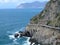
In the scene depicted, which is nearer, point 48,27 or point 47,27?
point 48,27

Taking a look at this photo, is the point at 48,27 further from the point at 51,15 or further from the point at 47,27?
the point at 51,15

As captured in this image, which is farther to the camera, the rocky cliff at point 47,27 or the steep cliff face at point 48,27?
the steep cliff face at point 48,27

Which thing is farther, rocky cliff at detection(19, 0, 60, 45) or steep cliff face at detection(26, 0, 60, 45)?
steep cliff face at detection(26, 0, 60, 45)

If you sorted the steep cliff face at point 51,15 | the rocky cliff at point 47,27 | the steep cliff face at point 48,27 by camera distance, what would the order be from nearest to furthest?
the rocky cliff at point 47,27
the steep cliff face at point 48,27
the steep cliff face at point 51,15

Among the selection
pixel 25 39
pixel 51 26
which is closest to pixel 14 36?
pixel 25 39

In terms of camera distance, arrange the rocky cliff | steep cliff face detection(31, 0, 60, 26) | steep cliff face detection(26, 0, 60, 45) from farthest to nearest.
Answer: steep cliff face detection(31, 0, 60, 26) → steep cliff face detection(26, 0, 60, 45) → the rocky cliff

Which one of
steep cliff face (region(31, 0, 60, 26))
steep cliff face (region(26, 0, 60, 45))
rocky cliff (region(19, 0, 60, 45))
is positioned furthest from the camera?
steep cliff face (region(31, 0, 60, 26))

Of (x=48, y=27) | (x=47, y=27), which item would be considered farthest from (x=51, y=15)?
(x=48, y=27)

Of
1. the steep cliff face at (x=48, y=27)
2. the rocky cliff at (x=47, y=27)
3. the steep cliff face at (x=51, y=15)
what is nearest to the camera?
the rocky cliff at (x=47, y=27)
